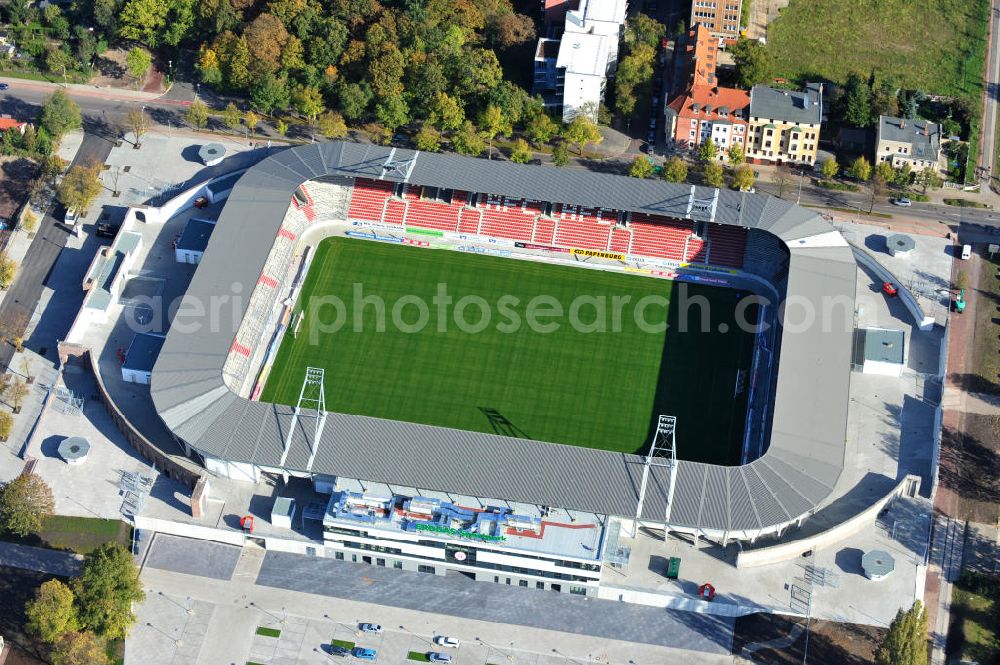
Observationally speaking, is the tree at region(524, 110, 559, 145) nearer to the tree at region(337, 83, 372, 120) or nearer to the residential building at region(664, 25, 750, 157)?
the residential building at region(664, 25, 750, 157)

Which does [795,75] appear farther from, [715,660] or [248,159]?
[715,660]

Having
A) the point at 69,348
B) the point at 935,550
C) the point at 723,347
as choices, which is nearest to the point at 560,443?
the point at 723,347

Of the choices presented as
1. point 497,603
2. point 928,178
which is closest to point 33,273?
point 497,603

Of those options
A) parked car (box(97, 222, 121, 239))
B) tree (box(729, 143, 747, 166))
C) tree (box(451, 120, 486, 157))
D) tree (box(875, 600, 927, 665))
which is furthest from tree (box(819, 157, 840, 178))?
parked car (box(97, 222, 121, 239))

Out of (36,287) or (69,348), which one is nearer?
(69,348)

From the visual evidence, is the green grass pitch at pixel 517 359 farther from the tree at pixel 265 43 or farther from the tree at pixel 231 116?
the tree at pixel 265 43

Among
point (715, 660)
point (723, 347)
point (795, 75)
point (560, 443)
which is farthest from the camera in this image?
point (795, 75)
